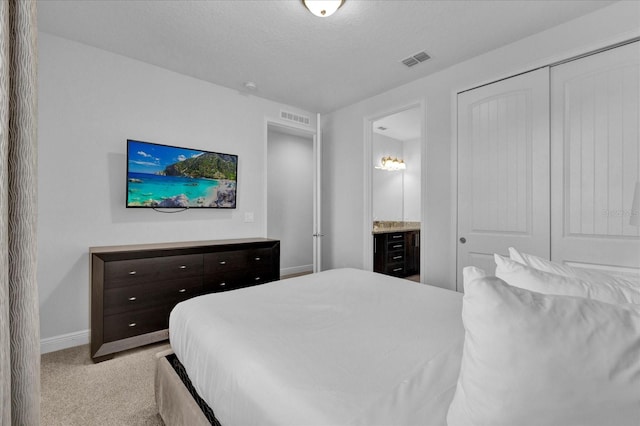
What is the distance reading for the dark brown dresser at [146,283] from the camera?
2.31 meters

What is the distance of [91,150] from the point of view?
2.67 meters

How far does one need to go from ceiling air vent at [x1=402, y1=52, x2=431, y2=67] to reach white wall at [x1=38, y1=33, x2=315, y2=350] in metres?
2.17

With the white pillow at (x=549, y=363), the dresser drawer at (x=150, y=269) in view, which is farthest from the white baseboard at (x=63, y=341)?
the white pillow at (x=549, y=363)

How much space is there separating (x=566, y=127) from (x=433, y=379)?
8.07 ft

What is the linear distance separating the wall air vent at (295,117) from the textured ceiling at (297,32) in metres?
0.79

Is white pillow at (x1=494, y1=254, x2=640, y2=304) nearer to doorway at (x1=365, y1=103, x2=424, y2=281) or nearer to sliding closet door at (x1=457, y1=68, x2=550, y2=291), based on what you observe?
sliding closet door at (x1=457, y1=68, x2=550, y2=291)

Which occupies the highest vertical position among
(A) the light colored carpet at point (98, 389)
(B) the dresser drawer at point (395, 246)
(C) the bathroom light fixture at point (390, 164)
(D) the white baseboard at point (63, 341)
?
(C) the bathroom light fixture at point (390, 164)

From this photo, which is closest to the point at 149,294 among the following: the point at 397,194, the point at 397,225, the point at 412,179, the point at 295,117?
the point at 295,117

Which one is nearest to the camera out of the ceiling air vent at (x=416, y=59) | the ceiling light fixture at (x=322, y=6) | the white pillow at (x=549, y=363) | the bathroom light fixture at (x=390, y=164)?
the white pillow at (x=549, y=363)

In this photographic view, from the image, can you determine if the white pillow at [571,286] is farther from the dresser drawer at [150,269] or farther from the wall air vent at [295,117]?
the wall air vent at [295,117]

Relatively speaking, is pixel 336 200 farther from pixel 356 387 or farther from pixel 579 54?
pixel 356 387

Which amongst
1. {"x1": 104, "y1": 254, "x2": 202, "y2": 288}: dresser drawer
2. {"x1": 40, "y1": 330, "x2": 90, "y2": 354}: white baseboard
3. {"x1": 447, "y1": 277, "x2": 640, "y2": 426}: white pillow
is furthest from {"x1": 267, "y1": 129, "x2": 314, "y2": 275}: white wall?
{"x1": 447, "y1": 277, "x2": 640, "y2": 426}: white pillow

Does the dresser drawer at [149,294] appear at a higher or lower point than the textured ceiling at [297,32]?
lower

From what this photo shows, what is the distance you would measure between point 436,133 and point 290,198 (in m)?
2.91
